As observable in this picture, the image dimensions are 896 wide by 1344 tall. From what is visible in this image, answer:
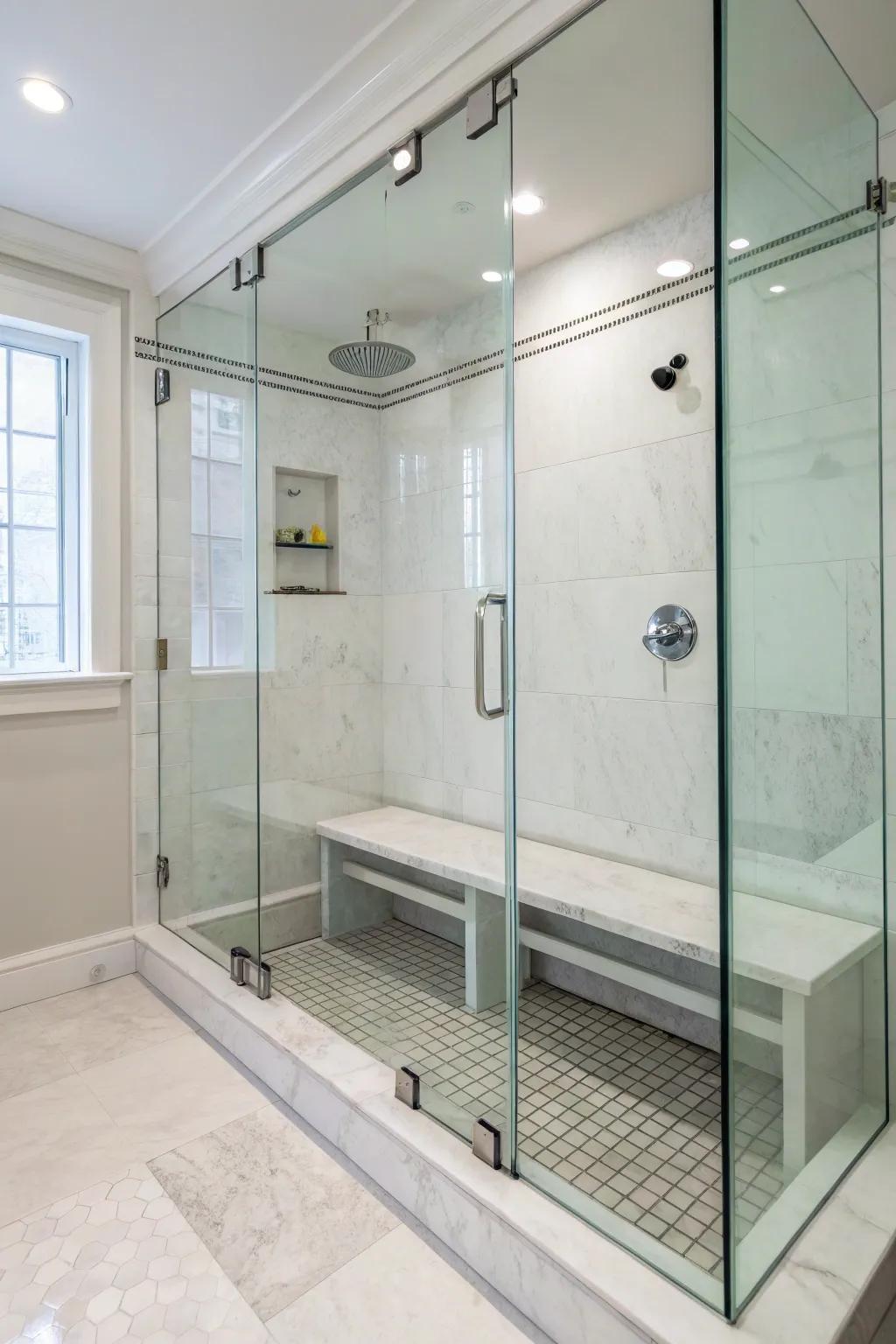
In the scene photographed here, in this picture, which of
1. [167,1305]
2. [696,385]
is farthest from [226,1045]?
[696,385]

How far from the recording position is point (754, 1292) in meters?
1.18

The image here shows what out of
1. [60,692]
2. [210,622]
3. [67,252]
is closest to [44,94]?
[67,252]

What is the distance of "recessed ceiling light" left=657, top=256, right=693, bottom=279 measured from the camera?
7.17ft

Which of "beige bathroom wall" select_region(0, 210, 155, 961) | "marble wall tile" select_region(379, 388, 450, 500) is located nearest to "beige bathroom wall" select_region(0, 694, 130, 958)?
"beige bathroom wall" select_region(0, 210, 155, 961)

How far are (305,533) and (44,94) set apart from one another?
47.7 inches

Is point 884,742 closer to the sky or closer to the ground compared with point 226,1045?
closer to the sky

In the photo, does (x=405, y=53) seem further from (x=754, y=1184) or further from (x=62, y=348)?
(x=754, y=1184)

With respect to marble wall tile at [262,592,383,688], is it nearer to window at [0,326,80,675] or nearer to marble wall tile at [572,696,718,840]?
marble wall tile at [572,696,718,840]

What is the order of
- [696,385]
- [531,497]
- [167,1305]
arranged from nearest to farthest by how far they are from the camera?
[167,1305] < [696,385] < [531,497]

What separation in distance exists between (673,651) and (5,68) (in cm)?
220

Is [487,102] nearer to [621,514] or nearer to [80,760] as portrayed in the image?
[621,514]

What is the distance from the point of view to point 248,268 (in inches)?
92.4

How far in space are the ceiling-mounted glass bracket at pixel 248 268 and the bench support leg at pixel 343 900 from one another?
1.68 metres

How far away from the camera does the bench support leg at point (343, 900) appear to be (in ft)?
6.47
